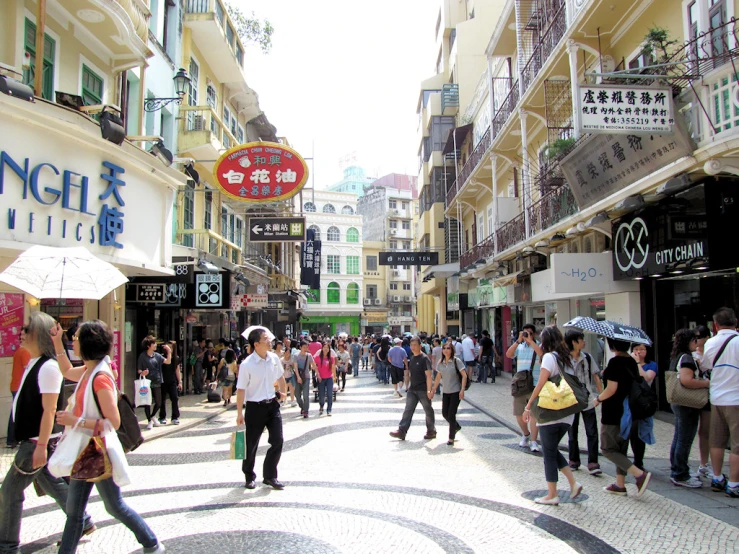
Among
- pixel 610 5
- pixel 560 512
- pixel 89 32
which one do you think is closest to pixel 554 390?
pixel 560 512

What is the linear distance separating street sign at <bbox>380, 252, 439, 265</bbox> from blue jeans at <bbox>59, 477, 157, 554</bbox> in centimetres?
2304

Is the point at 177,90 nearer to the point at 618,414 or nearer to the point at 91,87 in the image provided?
the point at 91,87

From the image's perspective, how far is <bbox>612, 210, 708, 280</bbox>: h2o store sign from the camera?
29.6ft

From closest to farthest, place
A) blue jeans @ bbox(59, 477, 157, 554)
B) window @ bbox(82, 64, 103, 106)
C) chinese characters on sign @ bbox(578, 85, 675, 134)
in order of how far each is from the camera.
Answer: blue jeans @ bbox(59, 477, 157, 554) < chinese characters on sign @ bbox(578, 85, 675, 134) < window @ bbox(82, 64, 103, 106)

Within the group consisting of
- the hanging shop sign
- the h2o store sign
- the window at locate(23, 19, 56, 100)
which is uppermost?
the window at locate(23, 19, 56, 100)

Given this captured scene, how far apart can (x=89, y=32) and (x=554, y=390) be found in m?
10.4

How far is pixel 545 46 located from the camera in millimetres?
14812

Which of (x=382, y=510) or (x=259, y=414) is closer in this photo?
(x=382, y=510)

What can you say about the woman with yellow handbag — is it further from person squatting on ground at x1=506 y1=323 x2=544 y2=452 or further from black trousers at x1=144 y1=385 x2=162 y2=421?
black trousers at x1=144 y1=385 x2=162 y2=421

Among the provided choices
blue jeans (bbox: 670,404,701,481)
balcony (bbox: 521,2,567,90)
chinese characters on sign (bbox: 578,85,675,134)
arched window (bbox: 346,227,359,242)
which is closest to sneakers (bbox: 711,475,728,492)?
blue jeans (bbox: 670,404,701,481)

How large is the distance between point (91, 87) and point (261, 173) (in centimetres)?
483

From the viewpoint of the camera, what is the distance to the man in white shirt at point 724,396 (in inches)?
234

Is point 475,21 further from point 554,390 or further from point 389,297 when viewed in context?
point 389,297

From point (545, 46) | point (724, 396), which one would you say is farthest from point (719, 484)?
point (545, 46)
